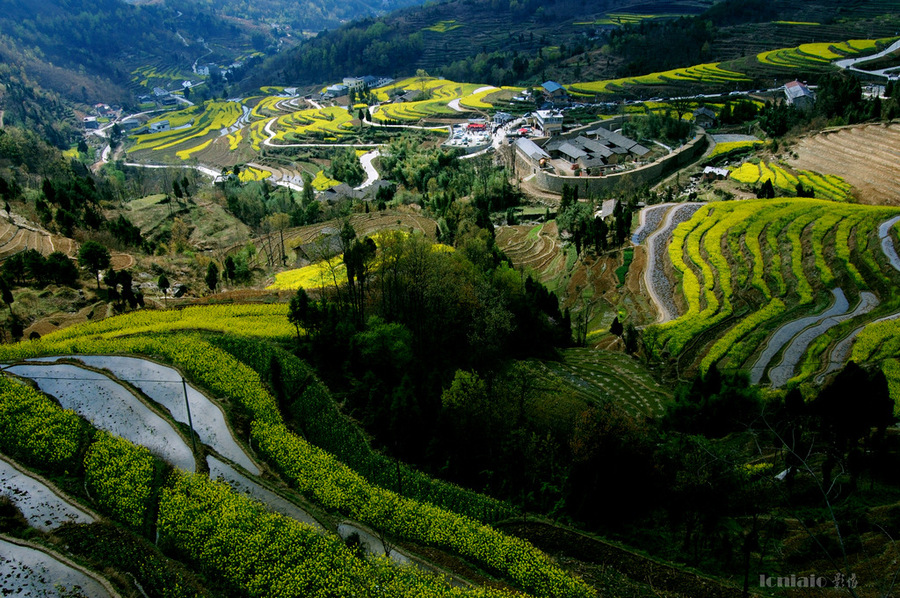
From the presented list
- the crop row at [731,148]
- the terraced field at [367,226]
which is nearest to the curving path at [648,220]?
the terraced field at [367,226]

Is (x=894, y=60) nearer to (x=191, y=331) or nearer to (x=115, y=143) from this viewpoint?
(x=191, y=331)

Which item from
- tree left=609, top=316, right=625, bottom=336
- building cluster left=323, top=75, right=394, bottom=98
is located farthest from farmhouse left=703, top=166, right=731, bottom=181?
building cluster left=323, top=75, right=394, bottom=98

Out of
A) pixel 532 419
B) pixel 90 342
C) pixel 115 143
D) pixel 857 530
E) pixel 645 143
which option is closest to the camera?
pixel 857 530

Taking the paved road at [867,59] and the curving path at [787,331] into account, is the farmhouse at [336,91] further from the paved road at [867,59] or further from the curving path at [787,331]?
the curving path at [787,331]

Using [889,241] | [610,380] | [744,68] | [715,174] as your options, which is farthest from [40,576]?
[744,68]

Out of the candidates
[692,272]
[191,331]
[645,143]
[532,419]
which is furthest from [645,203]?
[191,331]
